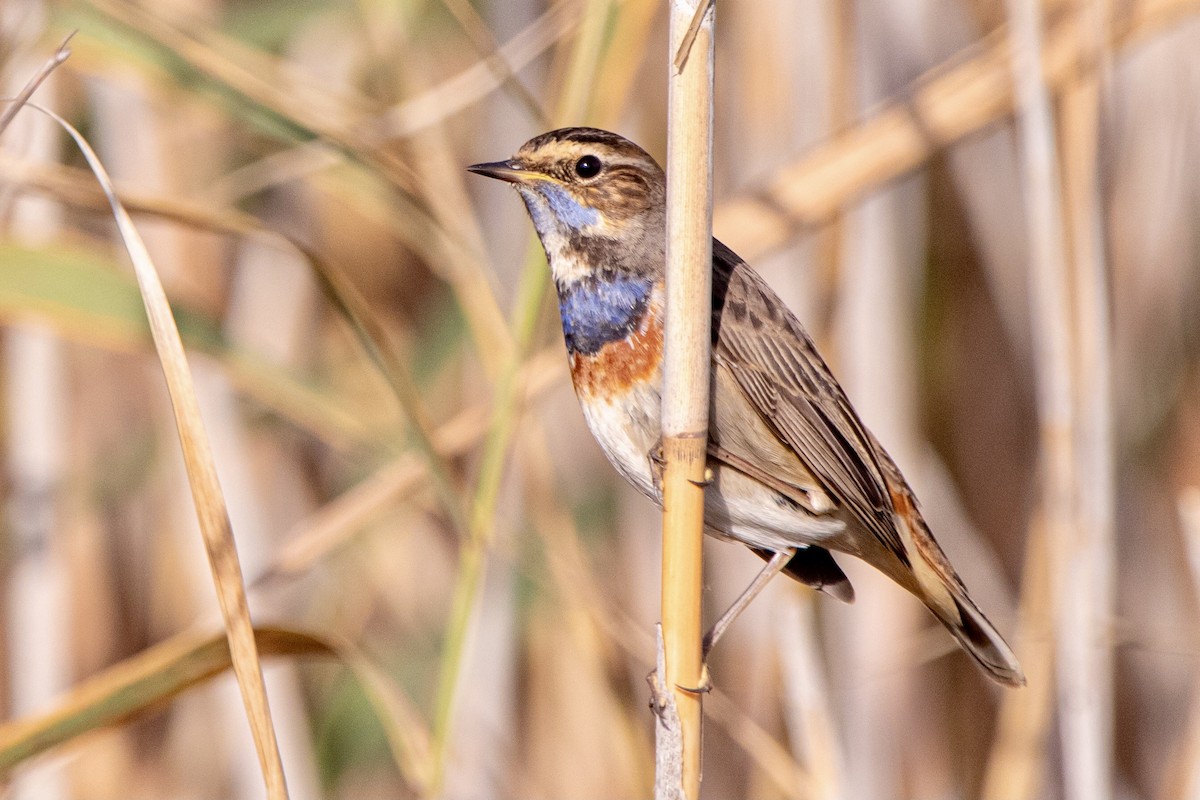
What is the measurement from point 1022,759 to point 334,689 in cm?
210

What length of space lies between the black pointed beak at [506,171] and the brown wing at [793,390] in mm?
426

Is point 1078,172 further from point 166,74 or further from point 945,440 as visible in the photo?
point 166,74

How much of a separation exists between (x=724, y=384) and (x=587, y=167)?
0.52 m

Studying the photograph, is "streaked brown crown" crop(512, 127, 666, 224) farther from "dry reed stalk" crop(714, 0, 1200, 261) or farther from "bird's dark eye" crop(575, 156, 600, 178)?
"dry reed stalk" crop(714, 0, 1200, 261)

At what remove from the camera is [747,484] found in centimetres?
258

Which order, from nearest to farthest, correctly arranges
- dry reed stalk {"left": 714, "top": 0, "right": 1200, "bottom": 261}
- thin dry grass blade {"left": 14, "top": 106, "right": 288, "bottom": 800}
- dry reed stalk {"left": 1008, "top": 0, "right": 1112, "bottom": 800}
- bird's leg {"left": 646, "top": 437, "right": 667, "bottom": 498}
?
thin dry grass blade {"left": 14, "top": 106, "right": 288, "bottom": 800} < bird's leg {"left": 646, "top": 437, "right": 667, "bottom": 498} < dry reed stalk {"left": 1008, "top": 0, "right": 1112, "bottom": 800} < dry reed stalk {"left": 714, "top": 0, "right": 1200, "bottom": 261}

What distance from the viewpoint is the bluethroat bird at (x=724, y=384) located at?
2.44 meters

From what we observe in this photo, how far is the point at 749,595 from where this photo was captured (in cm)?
266

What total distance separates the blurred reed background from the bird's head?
0.09 metres

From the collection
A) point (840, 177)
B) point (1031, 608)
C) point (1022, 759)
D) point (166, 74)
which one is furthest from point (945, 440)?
point (166, 74)

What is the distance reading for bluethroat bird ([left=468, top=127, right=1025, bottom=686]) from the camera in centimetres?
244

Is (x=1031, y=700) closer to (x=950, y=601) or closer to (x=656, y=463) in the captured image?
(x=950, y=601)

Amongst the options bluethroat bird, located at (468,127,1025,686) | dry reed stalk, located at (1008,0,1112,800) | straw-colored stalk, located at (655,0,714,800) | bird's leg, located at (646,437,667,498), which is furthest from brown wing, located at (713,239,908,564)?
straw-colored stalk, located at (655,0,714,800)

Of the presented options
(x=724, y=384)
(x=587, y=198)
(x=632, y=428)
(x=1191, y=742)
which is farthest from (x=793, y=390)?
(x=1191, y=742)
